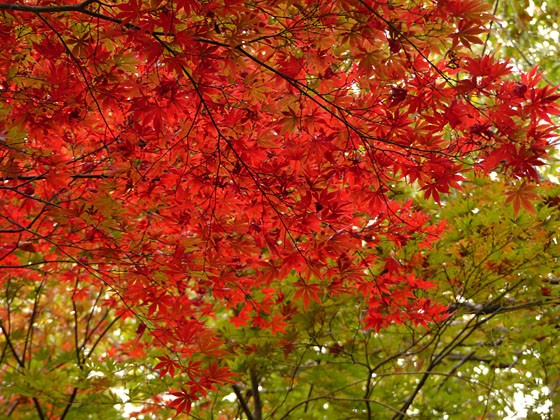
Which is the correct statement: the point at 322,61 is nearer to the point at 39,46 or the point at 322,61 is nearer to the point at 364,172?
the point at 364,172

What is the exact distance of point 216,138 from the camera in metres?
2.26

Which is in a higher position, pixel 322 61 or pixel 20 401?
pixel 20 401

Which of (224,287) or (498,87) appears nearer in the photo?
(498,87)

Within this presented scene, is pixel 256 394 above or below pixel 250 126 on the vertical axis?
below

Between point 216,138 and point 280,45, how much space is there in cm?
43

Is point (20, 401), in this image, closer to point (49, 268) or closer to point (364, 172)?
point (49, 268)

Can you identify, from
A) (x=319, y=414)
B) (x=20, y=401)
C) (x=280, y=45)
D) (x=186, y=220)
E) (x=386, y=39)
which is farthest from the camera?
(x=20, y=401)

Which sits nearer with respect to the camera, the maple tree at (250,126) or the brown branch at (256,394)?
the maple tree at (250,126)

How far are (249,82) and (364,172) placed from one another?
54 cm

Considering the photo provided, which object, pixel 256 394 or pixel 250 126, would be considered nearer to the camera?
pixel 250 126

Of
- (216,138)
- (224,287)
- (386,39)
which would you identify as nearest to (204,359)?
(224,287)

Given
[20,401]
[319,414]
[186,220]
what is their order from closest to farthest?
[186,220]
[319,414]
[20,401]

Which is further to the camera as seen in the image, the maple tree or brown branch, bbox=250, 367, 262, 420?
brown branch, bbox=250, 367, 262, 420

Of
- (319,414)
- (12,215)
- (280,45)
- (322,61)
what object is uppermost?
(12,215)
